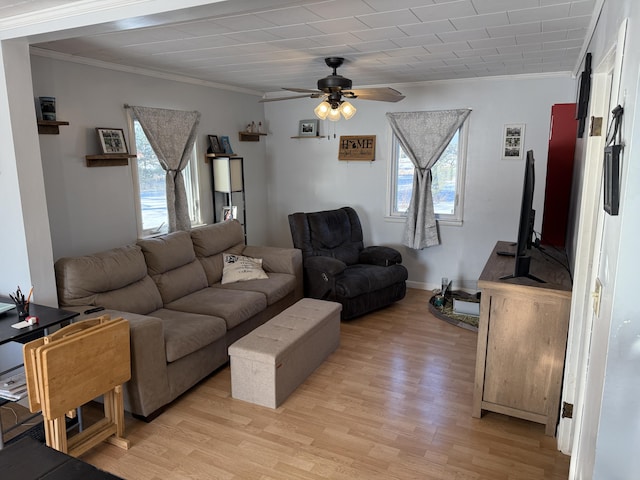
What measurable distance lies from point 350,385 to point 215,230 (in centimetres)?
209

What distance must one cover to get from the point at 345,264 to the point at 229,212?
1.45m

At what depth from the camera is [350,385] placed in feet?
10.5

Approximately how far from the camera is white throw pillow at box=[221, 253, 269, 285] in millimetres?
4234

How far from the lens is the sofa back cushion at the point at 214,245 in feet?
13.8

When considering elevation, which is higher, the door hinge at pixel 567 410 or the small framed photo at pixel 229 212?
the small framed photo at pixel 229 212

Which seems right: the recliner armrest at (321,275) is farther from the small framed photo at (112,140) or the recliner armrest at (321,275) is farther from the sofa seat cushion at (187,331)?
the small framed photo at (112,140)

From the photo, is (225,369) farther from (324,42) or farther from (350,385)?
(324,42)

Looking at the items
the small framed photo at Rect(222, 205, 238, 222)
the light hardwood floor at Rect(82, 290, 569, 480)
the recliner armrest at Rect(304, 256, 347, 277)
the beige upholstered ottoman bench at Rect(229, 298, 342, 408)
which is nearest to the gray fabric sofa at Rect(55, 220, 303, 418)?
the recliner armrest at Rect(304, 256, 347, 277)

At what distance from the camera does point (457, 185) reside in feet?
16.5

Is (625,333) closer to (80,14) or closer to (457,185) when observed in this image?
(80,14)

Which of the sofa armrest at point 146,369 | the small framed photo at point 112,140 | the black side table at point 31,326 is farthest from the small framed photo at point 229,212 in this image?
the black side table at point 31,326

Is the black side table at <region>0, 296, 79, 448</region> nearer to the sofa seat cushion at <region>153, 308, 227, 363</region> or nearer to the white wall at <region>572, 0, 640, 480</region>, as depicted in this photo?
the sofa seat cushion at <region>153, 308, 227, 363</region>

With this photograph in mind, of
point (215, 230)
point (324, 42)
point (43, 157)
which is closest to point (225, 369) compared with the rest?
point (215, 230)

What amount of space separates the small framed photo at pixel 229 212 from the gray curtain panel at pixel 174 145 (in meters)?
0.53
